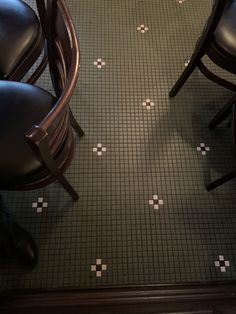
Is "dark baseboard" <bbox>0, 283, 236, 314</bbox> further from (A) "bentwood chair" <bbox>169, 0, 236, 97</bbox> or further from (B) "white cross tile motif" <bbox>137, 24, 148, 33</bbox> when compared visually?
(B) "white cross tile motif" <bbox>137, 24, 148, 33</bbox>

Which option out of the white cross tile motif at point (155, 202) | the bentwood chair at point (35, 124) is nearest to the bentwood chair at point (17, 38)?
the bentwood chair at point (35, 124)

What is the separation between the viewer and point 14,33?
1.07 m

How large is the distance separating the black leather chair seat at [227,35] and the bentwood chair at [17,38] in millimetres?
707

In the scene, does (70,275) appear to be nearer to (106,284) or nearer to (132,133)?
(106,284)

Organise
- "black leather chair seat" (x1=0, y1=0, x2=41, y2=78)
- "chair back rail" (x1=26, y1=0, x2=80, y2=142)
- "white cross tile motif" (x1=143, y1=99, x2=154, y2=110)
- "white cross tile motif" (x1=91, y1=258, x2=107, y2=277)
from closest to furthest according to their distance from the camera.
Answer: "chair back rail" (x1=26, y1=0, x2=80, y2=142), "black leather chair seat" (x1=0, y1=0, x2=41, y2=78), "white cross tile motif" (x1=91, y1=258, x2=107, y2=277), "white cross tile motif" (x1=143, y1=99, x2=154, y2=110)

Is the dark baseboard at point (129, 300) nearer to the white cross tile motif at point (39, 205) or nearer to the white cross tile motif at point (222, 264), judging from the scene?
the white cross tile motif at point (222, 264)

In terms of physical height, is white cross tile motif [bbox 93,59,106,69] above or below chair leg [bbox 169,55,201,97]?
below

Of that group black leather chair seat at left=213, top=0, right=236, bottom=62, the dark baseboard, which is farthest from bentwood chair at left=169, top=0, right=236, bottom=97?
the dark baseboard

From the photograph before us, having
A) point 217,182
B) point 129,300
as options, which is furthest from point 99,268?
point 217,182

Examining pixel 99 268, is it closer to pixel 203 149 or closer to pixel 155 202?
pixel 155 202

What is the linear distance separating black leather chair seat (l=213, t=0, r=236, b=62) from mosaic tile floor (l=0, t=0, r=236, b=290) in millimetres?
455

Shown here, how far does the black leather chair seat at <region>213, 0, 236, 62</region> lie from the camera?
45.1 inches

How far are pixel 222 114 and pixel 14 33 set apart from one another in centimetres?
101

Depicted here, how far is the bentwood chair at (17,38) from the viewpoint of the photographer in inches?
41.6
